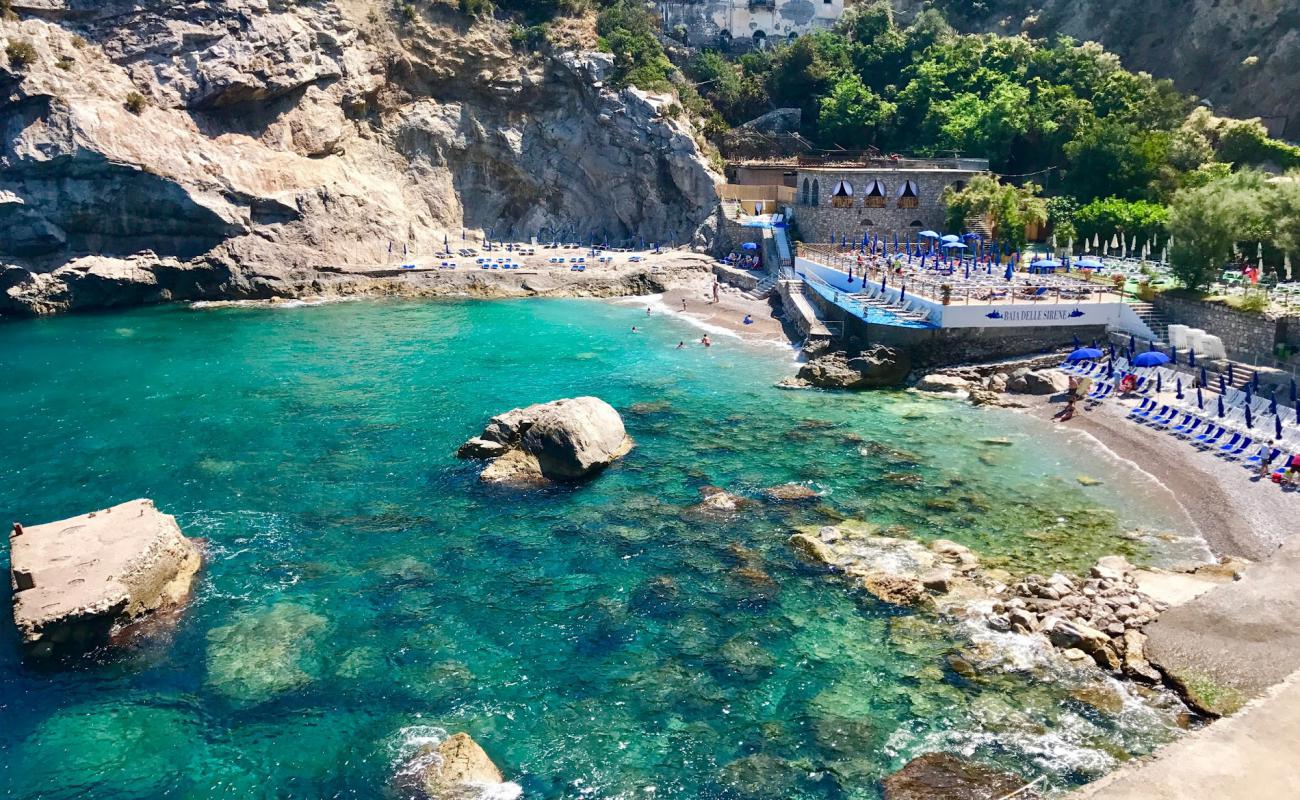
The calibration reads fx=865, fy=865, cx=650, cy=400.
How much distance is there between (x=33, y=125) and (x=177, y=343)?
16969mm

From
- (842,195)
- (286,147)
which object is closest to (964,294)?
(842,195)

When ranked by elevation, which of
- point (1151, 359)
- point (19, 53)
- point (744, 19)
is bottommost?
point (1151, 359)

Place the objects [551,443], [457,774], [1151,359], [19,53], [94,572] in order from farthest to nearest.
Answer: [19,53], [1151,359], [551,443], [94,572], [457,774]

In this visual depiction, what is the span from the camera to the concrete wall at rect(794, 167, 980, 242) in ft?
171

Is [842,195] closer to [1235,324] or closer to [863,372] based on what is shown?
[863,372]

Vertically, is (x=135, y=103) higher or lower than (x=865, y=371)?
higher

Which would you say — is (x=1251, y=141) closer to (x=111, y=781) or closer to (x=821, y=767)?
(x=821, y=767)

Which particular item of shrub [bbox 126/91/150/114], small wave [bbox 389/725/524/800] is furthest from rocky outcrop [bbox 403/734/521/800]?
shrub [bbox 126/91/150/114]

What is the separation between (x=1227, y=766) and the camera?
12.1 meters

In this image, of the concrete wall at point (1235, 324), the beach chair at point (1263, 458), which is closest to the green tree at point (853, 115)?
the concrete wall at point (1235, 324)

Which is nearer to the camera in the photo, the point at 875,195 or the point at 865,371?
the point at 865,371

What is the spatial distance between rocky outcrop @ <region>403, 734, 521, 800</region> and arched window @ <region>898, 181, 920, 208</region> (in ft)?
151

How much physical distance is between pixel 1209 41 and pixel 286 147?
6592 centimetres

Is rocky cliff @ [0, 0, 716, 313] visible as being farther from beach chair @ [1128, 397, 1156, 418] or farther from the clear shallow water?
beach chair @ [1128, 397, 1156, 418]
